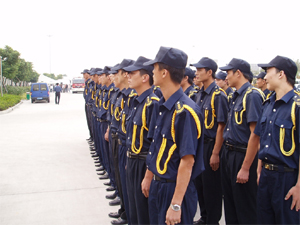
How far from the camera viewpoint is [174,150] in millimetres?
2305

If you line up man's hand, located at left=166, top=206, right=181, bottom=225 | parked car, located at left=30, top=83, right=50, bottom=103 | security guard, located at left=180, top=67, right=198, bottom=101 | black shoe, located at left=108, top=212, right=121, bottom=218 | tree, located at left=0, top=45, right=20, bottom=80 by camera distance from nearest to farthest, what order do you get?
man's hand, located at left=166, top=206, right=181, bottom=225 → black shoe, located at left=108, top=212, right=121, bottom=218 → security guard, located at left=180, top=67, right=198, bottom=101 → parked car, located at left=30, top=83, right=50, bottom=103 → tree, located at left=0, top=45, right=20, bottom=80

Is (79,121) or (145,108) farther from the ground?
(145,108)

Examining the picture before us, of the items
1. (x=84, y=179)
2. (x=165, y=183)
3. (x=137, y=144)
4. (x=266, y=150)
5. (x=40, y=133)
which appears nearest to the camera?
(x=165, y=183)

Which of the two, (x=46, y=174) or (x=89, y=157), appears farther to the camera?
(x=89, y=157)

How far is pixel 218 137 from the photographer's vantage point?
3812mm

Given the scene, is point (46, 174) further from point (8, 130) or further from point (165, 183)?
point (8, 130)

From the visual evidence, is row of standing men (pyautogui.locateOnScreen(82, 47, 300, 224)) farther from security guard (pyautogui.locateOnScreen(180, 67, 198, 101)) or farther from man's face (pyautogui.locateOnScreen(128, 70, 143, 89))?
security guard (pyautogui.locateOnScreen(180, 67, 198, 101))

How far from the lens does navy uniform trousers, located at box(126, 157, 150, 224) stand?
298 centimetres

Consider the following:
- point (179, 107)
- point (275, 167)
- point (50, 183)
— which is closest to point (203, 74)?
point (275, 167)

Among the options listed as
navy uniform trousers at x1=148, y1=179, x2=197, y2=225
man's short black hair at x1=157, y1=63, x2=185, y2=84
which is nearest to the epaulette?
man's short black hair at x1=157, y1=63, x2=185, y2=84

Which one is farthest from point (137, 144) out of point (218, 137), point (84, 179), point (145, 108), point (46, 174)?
point (46, 174)

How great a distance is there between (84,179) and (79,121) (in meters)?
8.63

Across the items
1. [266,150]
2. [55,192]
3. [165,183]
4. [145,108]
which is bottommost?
[55,192]

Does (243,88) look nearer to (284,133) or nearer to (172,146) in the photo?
(284,133)
